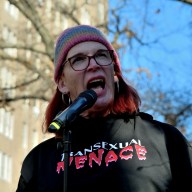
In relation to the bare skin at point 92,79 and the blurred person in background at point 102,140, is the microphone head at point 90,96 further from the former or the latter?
the bare skin at point 92,79

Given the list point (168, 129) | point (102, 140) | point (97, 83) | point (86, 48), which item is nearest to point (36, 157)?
point (102, 140)

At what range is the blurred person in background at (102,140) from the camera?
318 cm

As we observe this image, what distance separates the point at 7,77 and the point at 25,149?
221 inches

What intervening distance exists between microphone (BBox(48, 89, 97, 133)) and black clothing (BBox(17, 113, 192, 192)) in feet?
1.06

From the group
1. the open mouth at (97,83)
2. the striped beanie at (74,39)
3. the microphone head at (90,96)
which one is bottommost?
the microphone head at (90,96)

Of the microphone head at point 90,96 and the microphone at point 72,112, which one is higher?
the microphone head at point 90,96

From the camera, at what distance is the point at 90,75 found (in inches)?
135

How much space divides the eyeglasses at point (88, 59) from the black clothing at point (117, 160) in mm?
276

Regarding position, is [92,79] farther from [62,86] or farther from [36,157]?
[36,157]

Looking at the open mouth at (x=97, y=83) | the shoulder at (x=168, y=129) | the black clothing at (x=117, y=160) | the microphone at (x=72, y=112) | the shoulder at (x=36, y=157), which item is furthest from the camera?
the shoulder at (x=36, y=157)

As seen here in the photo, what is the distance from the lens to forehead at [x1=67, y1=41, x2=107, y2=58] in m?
3.55

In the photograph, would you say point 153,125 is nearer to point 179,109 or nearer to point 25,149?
point 179,109

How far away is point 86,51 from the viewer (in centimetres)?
354

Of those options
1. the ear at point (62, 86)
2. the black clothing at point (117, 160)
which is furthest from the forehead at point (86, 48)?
the black clothing at point (117, 160)
